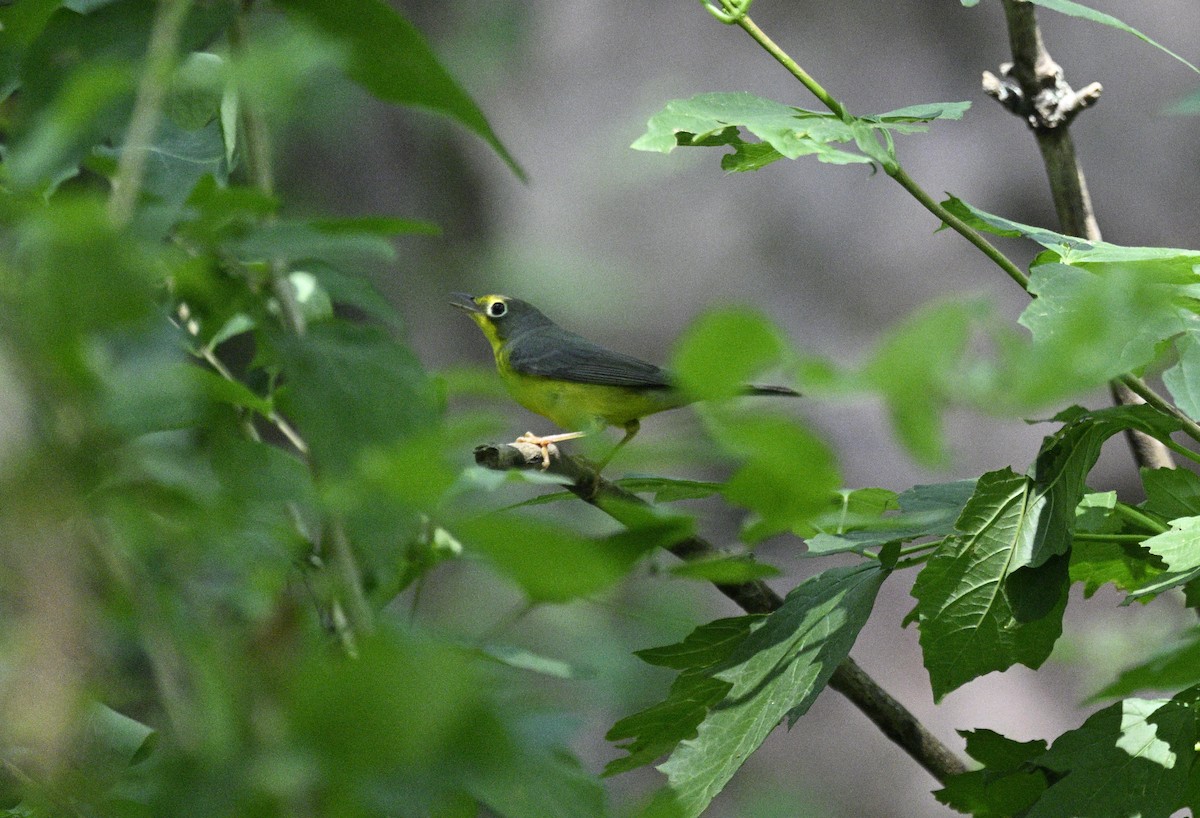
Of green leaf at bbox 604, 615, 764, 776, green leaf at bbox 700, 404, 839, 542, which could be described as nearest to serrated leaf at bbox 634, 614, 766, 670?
green leaf at bbox 604, 615, 764, 776

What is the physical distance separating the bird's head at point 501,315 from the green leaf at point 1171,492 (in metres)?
2.04

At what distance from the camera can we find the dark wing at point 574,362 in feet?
7.89

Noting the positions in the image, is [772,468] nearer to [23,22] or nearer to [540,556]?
[540,556]

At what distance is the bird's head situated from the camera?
296cm

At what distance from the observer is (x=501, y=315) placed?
2.98 meters

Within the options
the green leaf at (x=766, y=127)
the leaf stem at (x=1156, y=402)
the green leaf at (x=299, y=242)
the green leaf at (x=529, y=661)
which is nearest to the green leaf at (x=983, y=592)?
the leaf stem at (x=1156, y=402)

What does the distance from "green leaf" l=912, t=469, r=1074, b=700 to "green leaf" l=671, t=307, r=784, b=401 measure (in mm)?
684

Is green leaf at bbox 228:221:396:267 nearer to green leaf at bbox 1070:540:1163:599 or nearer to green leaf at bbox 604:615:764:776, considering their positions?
green leaf at bbox 604:615:764:776

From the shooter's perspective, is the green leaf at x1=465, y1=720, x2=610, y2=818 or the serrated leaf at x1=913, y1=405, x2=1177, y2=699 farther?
the serrated leaf at x1=913, y1=405, x2=1177, y2=699

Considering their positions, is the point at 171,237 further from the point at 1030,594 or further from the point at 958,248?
the point at 958,248

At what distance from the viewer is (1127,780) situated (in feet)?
2.88

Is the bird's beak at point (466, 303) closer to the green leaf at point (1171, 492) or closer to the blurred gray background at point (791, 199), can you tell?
the blurred gray background at point (791, 199)

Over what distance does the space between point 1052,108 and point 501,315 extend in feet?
5.67

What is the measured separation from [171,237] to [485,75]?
5.01 m
